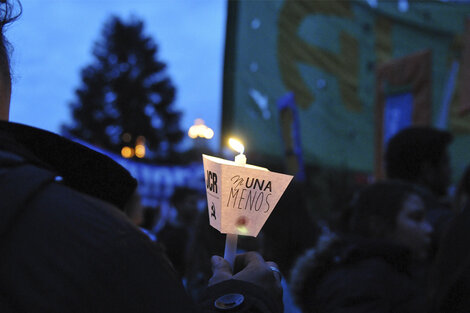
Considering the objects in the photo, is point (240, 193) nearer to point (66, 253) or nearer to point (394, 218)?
point (66, 253)

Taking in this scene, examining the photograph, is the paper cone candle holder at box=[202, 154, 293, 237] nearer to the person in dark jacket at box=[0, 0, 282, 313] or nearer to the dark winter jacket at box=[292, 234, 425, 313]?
the person in dark jacket at box=[0, 0, 282, 313]

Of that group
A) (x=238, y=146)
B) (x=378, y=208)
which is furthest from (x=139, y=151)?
(x=238, y=146)

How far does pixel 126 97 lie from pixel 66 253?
104 feet

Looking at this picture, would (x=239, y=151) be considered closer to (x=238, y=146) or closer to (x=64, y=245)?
(x=238, y=146)

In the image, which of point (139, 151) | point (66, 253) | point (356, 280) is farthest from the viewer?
point (139, 151)

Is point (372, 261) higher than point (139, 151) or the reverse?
higher

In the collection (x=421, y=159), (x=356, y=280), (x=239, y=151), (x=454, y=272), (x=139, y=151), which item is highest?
(x=239, y=151)

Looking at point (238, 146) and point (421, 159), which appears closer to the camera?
point (238, 146)

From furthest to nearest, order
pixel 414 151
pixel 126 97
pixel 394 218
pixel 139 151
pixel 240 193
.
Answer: pixel 126 97 → pixel 139 151 → pixel 414 151 → pixel 394 218 → pixel 240 193

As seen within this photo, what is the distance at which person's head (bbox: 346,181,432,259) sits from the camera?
233 centimetres

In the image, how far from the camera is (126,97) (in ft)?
103

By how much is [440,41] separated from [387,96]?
146 inches

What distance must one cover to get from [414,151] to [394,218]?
122 centimetres

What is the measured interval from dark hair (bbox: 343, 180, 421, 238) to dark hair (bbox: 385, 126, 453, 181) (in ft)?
3.01
